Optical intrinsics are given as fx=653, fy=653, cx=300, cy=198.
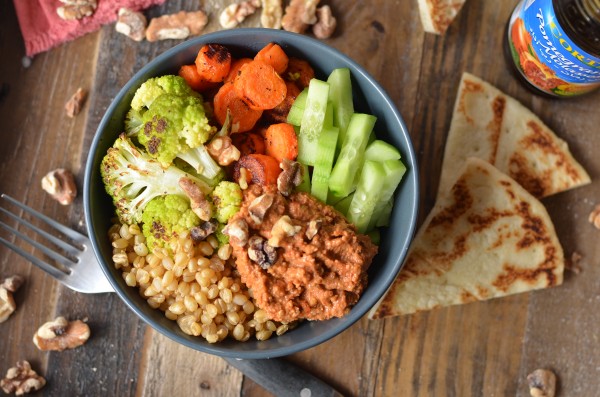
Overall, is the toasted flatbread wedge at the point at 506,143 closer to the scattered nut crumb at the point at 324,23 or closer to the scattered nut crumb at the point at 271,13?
the scattered nut crumb at the point at 324,23

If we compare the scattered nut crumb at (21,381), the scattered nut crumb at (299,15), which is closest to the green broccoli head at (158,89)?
the scattered nut crumb at (299,15)

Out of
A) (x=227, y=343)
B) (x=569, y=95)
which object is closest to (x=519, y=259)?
(x=569, y=95)

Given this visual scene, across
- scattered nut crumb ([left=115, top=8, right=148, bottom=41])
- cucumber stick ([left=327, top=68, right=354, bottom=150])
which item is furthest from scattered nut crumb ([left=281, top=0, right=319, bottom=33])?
scattered nut crumb ([left=115, top=8, right=148, bottom=41])

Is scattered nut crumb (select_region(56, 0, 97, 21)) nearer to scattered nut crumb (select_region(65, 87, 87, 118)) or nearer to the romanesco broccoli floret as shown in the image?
scattered nut crumb (select_region(65, 87, 87, 118))

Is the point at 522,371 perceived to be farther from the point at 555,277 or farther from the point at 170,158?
the point at 170,158

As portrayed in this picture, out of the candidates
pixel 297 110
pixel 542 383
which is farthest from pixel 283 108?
pixel 542 383
